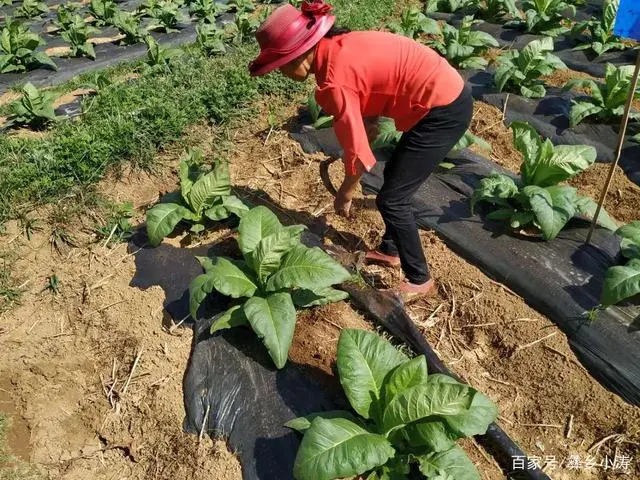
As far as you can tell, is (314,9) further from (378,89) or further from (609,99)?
(609,99)

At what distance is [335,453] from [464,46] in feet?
15.3

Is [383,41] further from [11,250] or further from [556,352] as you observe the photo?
[11,250]

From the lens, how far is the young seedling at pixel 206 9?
295 inches

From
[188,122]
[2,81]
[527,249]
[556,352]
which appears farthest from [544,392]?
[2,81]

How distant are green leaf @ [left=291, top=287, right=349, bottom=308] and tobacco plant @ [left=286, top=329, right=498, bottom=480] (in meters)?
0.53

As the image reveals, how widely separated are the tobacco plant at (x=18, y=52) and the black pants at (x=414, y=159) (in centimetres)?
486

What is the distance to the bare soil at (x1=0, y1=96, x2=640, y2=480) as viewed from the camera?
2.68 m

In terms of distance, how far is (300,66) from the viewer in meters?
2.67

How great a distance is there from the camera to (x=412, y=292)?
3.30 metres

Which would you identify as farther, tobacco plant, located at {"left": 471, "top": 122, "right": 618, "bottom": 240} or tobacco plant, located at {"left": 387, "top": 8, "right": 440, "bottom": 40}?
tobacco plant, located at {"left": 387, "top": 8, "right": 440, "bottom": 40}

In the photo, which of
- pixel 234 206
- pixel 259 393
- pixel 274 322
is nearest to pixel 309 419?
pixel 259 393

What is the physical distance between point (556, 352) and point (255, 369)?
1647 millimetres

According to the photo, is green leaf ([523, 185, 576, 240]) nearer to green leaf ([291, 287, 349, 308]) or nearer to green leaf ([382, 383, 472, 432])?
green leaf ([291, 287, 349, 308])

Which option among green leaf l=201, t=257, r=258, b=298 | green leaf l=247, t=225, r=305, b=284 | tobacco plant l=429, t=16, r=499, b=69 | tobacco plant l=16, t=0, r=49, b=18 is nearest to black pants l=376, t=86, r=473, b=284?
green leaf l=247, t=225, r=305, b=284
